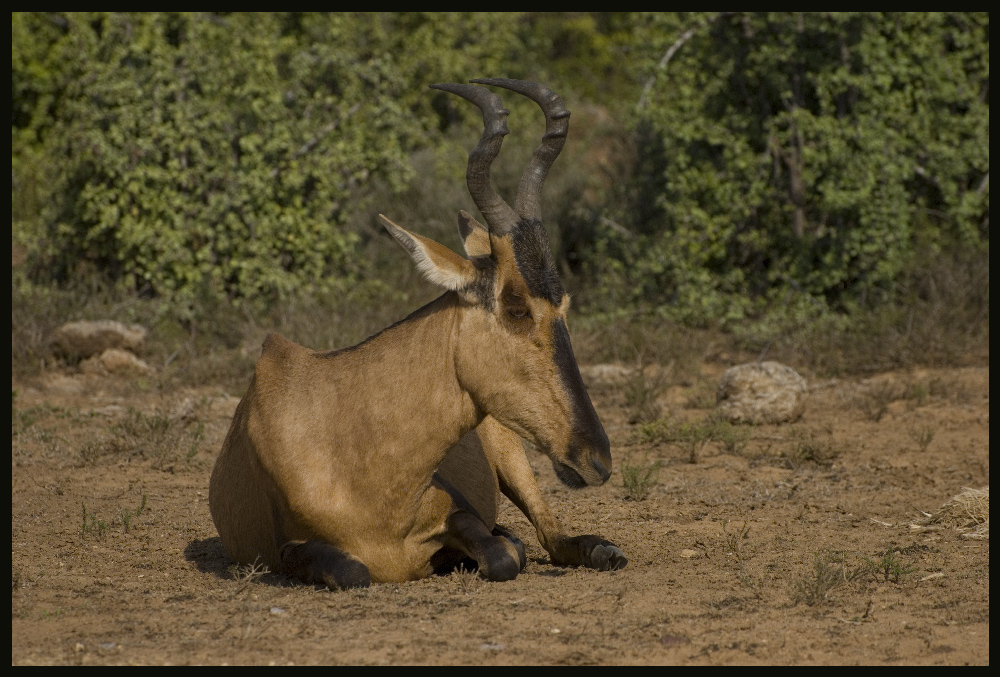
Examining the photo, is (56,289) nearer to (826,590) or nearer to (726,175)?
(726,175)

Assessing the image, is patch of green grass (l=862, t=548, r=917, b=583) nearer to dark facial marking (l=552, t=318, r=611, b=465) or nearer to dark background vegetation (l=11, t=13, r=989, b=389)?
dark facial marking (l=552, t=318, r=611, b=465)

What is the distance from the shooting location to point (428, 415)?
17.0ft

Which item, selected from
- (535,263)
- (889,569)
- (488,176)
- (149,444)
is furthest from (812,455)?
(149,444)

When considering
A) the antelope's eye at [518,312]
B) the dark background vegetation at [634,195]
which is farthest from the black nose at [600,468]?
the dark background vegetation at [634,195]

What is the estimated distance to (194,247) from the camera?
13750 millimetres

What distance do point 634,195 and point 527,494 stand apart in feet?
30.4

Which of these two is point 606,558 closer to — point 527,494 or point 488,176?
point 527,494

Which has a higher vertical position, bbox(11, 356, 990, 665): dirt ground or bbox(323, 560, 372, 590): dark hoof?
bbox(323, 560, 372, 590): dark hoof

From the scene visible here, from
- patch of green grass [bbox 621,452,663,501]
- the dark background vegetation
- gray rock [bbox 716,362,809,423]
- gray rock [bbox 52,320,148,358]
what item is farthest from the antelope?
gray rock [bbox 52,320,148,358]

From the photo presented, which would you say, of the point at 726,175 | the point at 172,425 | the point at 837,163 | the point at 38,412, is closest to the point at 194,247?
the point at 38,412

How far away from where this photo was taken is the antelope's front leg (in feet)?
19.6

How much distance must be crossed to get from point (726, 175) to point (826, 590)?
367 inches

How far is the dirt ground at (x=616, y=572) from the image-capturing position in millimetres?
4504

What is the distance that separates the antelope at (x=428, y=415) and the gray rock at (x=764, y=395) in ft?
14.0
